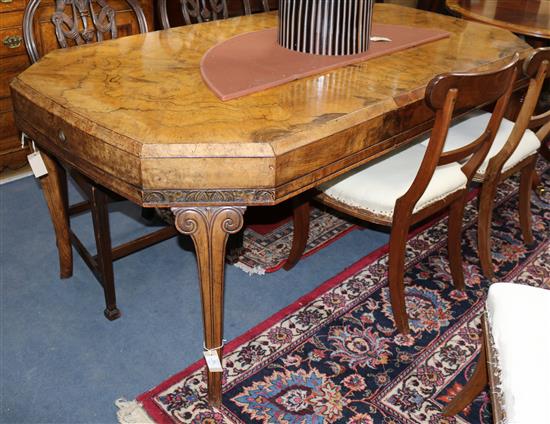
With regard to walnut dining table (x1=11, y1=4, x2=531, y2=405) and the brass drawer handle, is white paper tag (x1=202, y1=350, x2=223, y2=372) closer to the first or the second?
walnut dining table (x1=11, y1=4, x2=531, y2=405)

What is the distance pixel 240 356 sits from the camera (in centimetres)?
191

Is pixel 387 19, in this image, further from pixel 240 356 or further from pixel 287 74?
pixel 240 356

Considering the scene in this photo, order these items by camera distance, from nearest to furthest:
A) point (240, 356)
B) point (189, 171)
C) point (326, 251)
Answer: point (189, 171), point (240, 356), point (326, 251)

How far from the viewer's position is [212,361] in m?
1.61

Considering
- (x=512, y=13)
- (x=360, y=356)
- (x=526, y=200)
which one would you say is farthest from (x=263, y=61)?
(x=512, y=13)

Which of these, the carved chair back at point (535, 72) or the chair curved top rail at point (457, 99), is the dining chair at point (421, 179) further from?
the carved chair back at point (535, 72)

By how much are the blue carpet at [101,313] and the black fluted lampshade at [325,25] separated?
86cm

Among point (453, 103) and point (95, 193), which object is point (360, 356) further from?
point (95, 193)

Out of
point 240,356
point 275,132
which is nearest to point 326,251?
point 240,356

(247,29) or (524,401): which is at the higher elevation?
(247,29)

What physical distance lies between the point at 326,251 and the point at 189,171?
1.21 m

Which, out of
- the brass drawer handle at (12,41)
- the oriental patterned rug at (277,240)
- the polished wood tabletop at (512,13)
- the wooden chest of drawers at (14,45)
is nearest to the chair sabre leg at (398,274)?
the oriental patterned rug at (277,240)

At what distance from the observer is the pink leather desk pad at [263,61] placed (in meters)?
1.67

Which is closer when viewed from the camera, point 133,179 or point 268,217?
point 133,179
